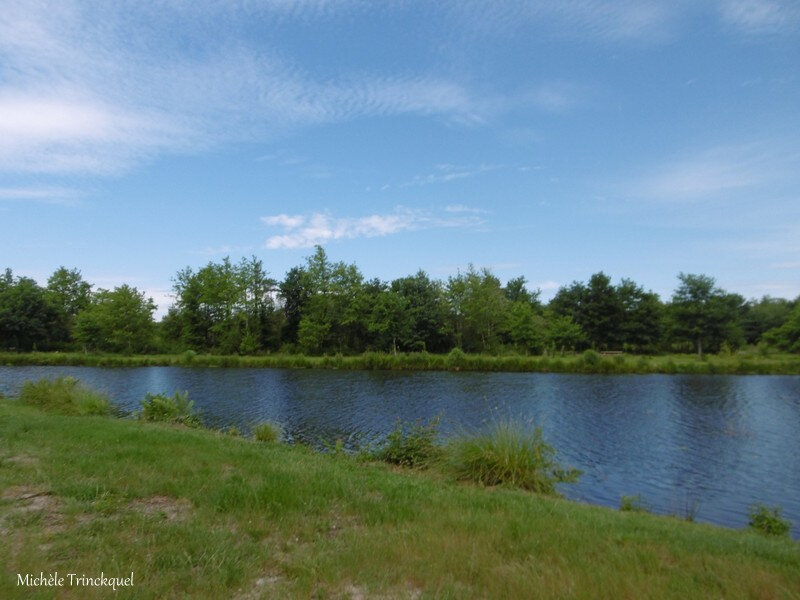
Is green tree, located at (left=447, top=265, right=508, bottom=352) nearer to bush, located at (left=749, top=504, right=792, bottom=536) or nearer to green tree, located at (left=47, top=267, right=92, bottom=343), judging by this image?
bush, located at (left=749, top=504, right=792, bottom=536)

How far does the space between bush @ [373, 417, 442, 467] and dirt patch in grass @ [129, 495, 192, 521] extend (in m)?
6.05

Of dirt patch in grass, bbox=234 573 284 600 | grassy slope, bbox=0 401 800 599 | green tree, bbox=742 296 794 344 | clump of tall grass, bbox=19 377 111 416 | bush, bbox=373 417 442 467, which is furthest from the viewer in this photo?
green tree, bbox=742 296 794 344

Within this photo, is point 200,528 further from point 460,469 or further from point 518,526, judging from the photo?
point 460,469

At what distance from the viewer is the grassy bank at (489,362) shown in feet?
137

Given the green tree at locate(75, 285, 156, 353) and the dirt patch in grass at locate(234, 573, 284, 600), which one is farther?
the green tree at locate(75, 285, 156, 353)

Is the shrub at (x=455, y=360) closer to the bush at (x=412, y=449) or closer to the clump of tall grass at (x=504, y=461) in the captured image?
the bush at (x=412, y=449)

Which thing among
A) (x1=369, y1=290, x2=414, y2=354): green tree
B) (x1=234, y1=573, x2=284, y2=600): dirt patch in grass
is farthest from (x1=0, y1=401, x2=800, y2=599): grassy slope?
(x1=369, y1=290, x2=414, y2=354): green tree

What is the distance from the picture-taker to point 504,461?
32.6ft

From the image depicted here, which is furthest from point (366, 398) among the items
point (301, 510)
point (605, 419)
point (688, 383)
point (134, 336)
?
point (134, 336)

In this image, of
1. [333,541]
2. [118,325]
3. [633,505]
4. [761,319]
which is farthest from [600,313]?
[118,325]

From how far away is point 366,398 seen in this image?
2741cm

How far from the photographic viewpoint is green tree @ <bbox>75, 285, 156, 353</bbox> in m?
62.1

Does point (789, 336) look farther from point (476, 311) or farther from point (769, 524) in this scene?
→ point (769, 524)

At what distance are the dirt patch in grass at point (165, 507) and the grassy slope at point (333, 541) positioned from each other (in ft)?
0.09
